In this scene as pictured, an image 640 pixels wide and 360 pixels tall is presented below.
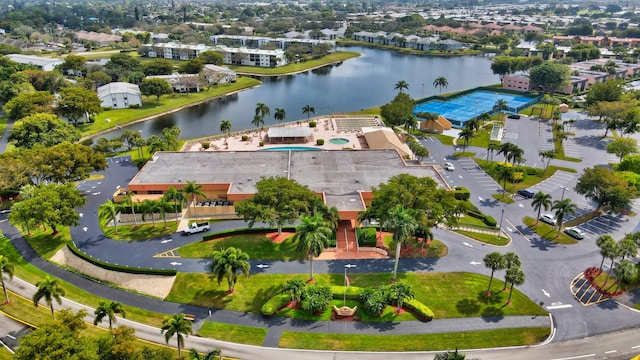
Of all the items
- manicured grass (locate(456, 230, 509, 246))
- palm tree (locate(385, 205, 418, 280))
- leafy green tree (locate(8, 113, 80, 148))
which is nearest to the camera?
palm tree (locate(385, 205, 418, 280))

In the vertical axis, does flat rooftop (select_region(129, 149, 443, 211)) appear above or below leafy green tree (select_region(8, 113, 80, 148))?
below

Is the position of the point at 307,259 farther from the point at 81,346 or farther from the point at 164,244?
the point at 81,346

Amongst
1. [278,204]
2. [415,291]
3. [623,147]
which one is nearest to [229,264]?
[278,204]

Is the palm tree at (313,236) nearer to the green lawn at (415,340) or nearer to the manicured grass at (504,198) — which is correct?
the green lawn at (415,340)

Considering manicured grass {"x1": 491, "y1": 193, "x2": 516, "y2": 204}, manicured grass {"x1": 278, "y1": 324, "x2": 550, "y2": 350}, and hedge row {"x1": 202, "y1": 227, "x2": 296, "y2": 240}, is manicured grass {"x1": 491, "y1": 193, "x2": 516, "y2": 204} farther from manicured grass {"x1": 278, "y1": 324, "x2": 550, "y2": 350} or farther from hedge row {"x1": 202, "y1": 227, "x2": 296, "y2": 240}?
hedge row {"x1": 202, "y1": 227, "x2": 296, "y2": 240}

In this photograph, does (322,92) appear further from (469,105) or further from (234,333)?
(234,333)

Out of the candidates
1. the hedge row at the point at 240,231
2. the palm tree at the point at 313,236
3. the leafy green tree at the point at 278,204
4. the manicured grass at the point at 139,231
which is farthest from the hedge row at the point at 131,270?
the palm tree at the point at 313,236

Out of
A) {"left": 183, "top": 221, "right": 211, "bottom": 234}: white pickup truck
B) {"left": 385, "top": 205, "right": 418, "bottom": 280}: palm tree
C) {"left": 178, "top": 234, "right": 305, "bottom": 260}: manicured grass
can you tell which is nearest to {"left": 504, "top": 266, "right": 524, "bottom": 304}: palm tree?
{"left": 385, "top": 205, "right": 418, "bottom": 280}: palm tree
